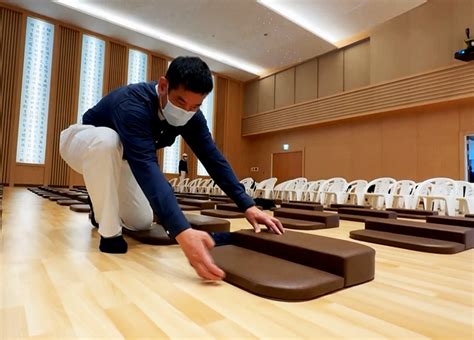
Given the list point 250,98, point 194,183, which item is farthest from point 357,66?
point 194,183

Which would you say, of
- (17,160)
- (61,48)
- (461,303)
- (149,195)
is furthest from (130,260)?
(61,48)

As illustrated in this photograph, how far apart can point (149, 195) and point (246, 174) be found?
10.5 meters

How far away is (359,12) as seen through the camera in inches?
264

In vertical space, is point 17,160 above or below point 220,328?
above

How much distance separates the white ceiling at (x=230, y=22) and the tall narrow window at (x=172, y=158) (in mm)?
2812

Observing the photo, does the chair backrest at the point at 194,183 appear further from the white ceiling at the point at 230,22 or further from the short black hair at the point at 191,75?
the short black hair at the point at 191,75

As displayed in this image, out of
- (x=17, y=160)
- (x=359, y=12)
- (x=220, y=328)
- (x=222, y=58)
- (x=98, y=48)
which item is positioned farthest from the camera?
(x=222, y=58)

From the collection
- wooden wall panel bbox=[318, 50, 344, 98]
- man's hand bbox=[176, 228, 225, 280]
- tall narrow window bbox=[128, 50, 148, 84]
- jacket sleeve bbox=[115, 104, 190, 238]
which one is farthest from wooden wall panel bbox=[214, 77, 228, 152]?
man's hand bbox=[176, 228, 225, 280]

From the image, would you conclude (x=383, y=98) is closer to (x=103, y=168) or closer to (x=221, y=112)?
(x=221, y=112)

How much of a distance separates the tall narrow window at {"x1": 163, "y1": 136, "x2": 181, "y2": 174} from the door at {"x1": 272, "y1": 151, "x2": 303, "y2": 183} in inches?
126

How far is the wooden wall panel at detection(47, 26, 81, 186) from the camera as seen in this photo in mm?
7914

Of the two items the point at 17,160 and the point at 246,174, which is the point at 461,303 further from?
the point at 246,174

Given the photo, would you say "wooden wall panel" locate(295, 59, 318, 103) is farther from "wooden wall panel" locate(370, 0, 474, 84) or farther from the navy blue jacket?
the navy blue jacket

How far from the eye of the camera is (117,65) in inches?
346
